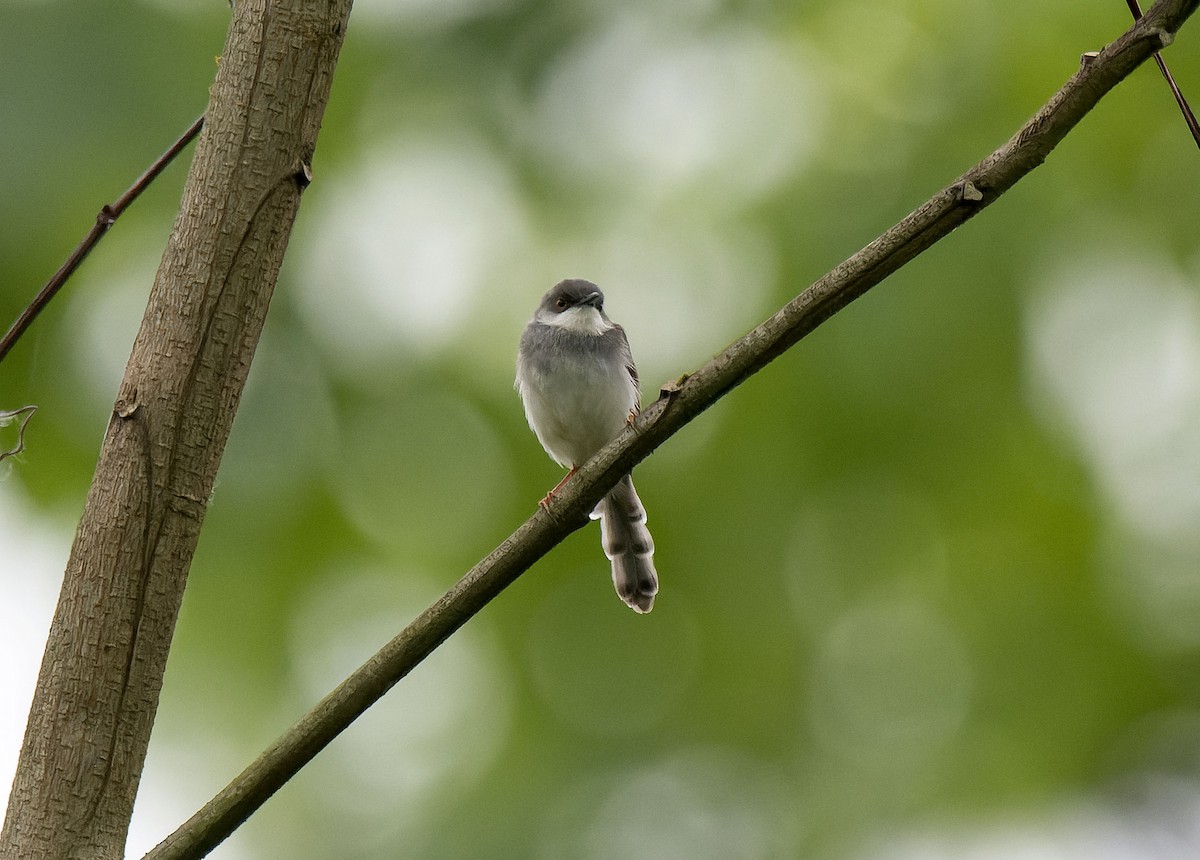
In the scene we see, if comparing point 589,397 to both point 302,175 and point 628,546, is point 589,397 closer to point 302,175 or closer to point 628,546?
point 628,546

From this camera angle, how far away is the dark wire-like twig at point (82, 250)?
2.23 metres

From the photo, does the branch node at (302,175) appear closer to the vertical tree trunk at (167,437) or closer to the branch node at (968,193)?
the vertical tree trunk at (167,437)

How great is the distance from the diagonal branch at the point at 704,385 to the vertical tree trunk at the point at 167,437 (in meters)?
0.20

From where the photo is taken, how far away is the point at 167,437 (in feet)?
7.29

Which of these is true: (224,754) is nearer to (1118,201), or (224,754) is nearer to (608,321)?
(608,321)

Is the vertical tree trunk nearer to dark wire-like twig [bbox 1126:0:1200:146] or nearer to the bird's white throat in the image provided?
dark wire-like twig [bbox 1126:0:1200:146]

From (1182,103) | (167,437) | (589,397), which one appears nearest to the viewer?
(1182,103)

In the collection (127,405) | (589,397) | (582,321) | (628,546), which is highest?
(582,321)

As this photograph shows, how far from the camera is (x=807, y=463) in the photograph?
751cm

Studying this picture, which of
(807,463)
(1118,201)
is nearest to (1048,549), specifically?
(807,463)

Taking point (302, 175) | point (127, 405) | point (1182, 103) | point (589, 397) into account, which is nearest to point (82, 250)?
point (127, 405)

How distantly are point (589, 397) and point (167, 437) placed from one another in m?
2.61

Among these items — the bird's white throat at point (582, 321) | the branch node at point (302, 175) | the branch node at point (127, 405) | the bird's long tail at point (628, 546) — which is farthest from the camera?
the bird's white throat at point (582, 321)

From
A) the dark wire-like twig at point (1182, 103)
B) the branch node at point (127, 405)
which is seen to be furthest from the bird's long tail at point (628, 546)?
the dark wire-like twig at point (1182, 103)
